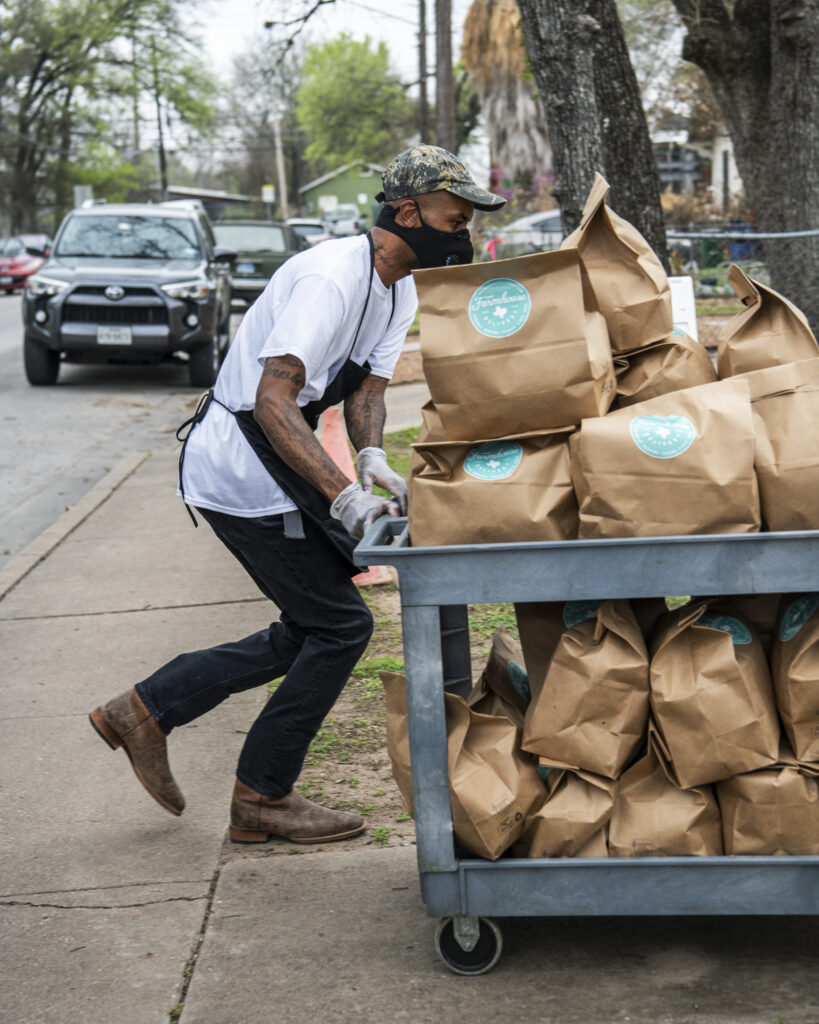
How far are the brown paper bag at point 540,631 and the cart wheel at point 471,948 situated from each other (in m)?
0.52

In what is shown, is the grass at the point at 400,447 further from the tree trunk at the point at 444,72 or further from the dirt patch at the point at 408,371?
the tree trunk at the point at 444,72

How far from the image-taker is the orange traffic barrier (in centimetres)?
595

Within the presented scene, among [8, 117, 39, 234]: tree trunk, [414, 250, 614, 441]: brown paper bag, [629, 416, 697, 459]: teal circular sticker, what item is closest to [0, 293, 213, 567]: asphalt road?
[414, 250, 614, 441]: brown paper bag

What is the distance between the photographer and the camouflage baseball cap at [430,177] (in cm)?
295

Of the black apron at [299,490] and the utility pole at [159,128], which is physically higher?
the utility pole at [159,128]

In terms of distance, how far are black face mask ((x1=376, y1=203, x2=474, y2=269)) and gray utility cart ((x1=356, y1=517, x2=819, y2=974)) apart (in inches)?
30.9

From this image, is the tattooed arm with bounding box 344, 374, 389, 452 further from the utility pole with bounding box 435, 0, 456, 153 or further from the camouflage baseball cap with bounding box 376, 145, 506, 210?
the utility pole with bounding box 435, 0, 456, 153

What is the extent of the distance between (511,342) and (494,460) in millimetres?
243

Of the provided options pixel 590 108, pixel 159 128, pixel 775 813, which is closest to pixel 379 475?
pixel 775 813

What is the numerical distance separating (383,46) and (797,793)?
84.4 metres

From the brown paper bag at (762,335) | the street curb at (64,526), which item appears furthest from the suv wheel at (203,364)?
the brown paper bag at (762,335)

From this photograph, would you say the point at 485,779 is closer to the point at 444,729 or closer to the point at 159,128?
the point at 444,729

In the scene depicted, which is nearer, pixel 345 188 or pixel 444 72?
pixel 444 72

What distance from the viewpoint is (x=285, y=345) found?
9.46 feet
